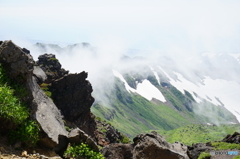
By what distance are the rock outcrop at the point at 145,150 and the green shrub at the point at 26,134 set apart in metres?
11.3

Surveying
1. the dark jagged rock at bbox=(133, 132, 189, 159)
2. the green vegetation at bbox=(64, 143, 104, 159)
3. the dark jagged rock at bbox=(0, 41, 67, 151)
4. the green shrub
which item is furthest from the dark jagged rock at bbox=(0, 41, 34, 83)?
the dark jagged rock at bbox=(133, 132, 189, 159)

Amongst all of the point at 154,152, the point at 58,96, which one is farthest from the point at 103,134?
the point at 154,152

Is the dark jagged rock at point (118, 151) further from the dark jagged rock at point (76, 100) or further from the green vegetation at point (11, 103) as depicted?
the dark jagged rock at point (76, 100)

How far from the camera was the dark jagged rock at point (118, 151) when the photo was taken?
87.6 ft

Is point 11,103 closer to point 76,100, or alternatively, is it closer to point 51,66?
point 76,100

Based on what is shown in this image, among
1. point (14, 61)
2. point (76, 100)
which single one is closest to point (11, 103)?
point (14, 61)

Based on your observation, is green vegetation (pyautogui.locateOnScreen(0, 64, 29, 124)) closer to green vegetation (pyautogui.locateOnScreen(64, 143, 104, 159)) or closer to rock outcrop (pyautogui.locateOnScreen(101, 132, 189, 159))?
green vegetation (pyautogui.locateOnScreen(64, 143, 104, 159))

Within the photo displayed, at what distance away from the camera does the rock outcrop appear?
23672 millimetres

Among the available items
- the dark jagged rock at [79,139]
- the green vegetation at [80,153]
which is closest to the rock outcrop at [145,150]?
the dark jagged rock at [79,139]

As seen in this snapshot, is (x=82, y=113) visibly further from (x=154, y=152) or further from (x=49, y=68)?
(x=154, y=152)

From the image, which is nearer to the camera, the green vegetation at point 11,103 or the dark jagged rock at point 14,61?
the green vegetation at point 11,103

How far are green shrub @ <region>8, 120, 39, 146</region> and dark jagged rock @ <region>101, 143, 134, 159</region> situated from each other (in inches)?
457

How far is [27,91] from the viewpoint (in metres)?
17.9

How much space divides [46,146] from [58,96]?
4837cm
